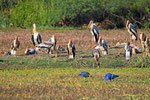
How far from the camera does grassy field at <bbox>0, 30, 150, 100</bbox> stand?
7977 millimetres

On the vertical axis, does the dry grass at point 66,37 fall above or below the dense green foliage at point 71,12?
below

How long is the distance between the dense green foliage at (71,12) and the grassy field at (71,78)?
807 cm

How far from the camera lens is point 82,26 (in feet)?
88.2

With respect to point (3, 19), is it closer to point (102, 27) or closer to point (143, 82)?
point (102, 27)

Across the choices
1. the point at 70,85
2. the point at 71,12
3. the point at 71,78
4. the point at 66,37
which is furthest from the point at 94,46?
the point at 71,12

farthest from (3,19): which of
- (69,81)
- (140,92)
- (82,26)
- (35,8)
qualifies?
(140,92)

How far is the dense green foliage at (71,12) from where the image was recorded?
85.7ft

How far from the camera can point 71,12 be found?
85.3 feet

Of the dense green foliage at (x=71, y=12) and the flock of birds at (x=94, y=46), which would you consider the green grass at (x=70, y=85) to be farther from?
the dense green foliage at (x=71, y=12)

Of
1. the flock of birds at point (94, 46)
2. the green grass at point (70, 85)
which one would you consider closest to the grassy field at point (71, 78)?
the green grass at point (70, 85)

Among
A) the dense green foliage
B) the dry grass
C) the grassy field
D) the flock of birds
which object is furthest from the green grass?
the dense green foliage

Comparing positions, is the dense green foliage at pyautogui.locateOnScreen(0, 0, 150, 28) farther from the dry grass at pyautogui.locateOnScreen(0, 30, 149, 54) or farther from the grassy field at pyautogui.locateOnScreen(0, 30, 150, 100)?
the grassy field at pyautogui.locateOnScreen(0, 30, 150, 100)

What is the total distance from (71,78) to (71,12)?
15924 mm

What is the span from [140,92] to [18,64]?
6053 mm
